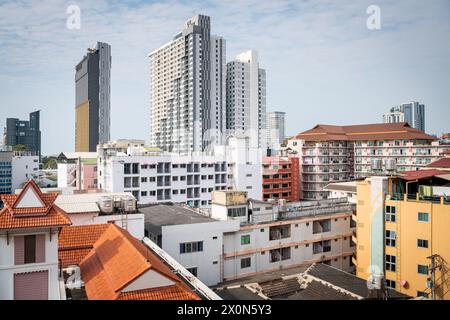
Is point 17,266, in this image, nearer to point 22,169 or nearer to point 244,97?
point 22,169

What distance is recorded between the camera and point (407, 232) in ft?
30.2

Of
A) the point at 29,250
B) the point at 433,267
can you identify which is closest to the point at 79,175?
the point at 29,250

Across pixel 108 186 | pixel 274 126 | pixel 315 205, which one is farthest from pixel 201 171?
pixel 274 126

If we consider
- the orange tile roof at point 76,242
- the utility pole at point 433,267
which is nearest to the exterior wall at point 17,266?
the orange tile roof at point 76,242

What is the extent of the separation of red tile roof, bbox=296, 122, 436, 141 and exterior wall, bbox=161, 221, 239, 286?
1931 cm

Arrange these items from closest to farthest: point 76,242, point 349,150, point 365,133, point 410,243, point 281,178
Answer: point 76,242, point 410,243, point 281,178, point 365,133, point 349,150

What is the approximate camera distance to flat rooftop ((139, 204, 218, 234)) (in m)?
10.6

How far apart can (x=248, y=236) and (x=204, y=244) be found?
5.58 ft

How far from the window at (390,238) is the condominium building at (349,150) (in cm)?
1739

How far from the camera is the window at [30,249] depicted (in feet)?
15.6

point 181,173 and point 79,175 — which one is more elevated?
point 181,173

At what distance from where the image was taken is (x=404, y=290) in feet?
30.0

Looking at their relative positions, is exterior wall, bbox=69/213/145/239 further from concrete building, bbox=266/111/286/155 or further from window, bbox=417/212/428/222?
concrete building, bbox=266/111/286/155
